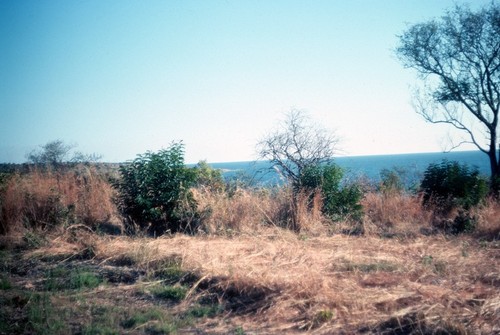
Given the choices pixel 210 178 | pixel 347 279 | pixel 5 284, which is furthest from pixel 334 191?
pixel 5 284

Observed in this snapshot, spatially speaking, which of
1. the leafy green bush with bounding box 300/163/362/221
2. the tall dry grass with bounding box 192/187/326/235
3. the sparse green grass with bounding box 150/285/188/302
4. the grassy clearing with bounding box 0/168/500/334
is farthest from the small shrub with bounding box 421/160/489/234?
the sparse green grass with bounding box 150/285/188/302

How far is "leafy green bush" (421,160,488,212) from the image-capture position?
10.1 meters

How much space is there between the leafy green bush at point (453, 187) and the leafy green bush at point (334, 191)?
7.77 ft

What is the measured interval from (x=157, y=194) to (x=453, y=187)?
29.3ft

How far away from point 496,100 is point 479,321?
50.0ft

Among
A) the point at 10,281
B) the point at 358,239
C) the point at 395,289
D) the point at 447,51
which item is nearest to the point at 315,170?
the point at 358,239

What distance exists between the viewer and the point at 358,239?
7.91m

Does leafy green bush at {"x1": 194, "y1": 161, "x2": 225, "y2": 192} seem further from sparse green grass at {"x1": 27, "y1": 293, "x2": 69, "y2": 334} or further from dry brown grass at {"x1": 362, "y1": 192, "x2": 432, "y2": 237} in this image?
sparse green grass at {"x1": 27, "y1": 293, "x2": 69, "y2": 334}

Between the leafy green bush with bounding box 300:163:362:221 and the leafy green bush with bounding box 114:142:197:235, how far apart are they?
367 centimetres

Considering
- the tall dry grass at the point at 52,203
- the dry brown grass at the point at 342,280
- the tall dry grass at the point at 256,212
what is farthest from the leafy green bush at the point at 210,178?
the dry brown grass at the point at 342,280

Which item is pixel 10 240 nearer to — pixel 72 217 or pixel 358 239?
pixel 72 217

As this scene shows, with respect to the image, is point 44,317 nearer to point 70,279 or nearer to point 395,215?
point 70,279

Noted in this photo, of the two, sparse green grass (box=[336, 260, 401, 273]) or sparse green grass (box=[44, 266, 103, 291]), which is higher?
sparse green grass (box=[44, 266, 103, 291])

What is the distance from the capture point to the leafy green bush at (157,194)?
334 inches
